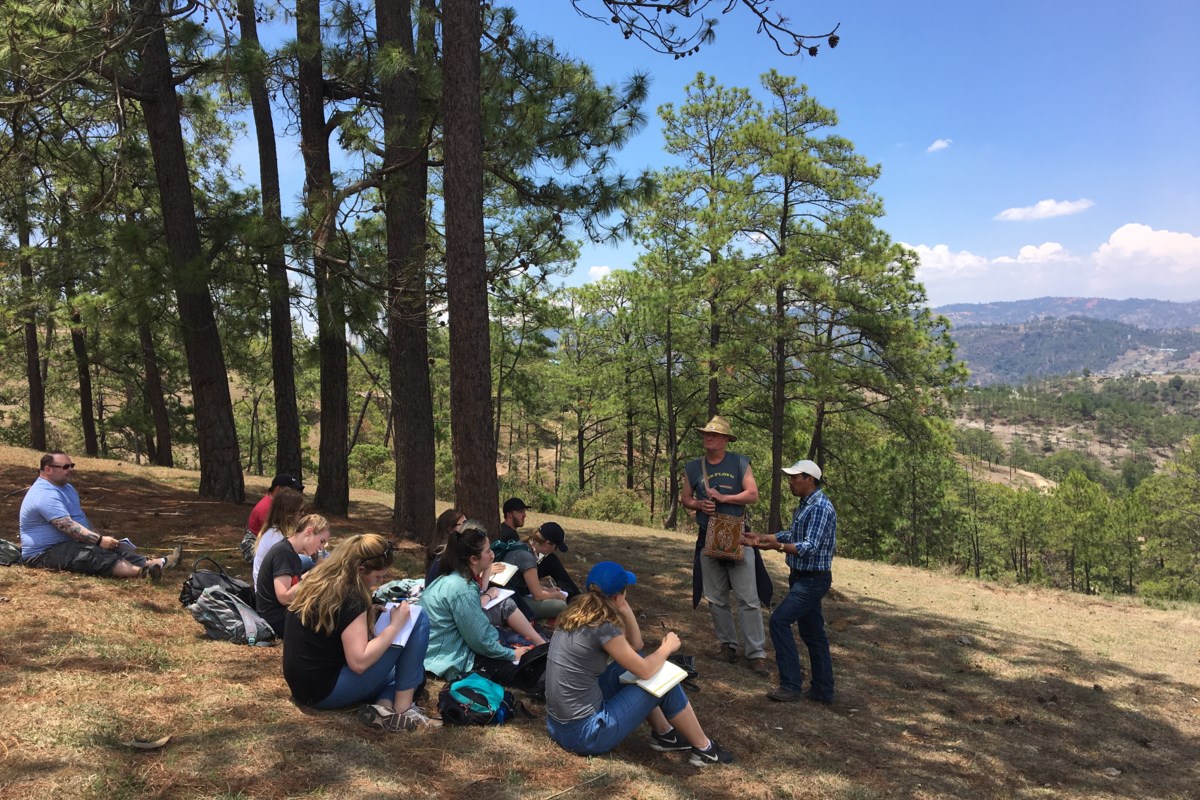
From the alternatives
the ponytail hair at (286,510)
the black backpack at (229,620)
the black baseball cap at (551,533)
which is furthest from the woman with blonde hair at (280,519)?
the black baseball cap at (551,533)

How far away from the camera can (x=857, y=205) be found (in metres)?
17.2

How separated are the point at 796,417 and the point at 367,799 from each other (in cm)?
2129

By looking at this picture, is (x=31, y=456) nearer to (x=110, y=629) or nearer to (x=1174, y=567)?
(x=110, y=629)

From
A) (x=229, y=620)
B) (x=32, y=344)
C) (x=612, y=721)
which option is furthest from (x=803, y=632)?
(x=32, y=344)

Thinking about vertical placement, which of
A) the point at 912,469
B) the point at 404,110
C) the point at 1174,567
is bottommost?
the point at 1174,567

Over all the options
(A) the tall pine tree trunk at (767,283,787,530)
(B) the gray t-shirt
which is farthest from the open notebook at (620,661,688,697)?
(A) the tall pine tree trunk at (767,283,787,530)

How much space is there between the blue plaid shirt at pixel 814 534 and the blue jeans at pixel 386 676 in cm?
276

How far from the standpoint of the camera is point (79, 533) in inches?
234

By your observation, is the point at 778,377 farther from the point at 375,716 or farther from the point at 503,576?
the point at 375,716

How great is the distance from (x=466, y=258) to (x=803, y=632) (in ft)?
13.7

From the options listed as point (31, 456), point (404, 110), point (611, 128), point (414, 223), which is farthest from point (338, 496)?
point (31, 456)

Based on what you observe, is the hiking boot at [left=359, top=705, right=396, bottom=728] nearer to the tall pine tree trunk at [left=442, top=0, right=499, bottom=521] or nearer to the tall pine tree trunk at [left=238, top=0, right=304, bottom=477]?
the tall pine tree trunk at [left=442, top=0, right=499, bottom=521]

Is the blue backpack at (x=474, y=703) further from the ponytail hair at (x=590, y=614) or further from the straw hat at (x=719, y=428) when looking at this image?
the straw hat at (x=719, y=428)

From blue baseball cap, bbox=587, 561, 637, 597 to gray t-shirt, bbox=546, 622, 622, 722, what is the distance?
0.21m
